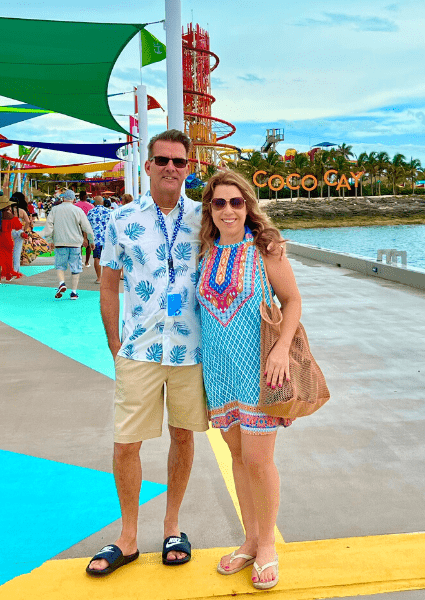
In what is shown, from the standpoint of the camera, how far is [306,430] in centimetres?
407

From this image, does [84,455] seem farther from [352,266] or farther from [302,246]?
[302,246]

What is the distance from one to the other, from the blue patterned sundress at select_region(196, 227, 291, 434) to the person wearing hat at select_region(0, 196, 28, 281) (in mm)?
9749

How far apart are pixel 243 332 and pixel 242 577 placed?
3.13 ft

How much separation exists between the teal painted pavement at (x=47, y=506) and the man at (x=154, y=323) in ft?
1.11

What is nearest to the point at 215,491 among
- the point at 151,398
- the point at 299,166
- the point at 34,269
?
the point at 151,398

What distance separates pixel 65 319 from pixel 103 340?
4.81 feet

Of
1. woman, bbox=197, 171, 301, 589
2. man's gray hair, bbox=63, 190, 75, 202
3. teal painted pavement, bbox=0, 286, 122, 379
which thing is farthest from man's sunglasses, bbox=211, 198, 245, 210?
man's gray hair, bbox=63, 190, 75, 202

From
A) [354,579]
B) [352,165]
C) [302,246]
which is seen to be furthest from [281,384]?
[352,165]

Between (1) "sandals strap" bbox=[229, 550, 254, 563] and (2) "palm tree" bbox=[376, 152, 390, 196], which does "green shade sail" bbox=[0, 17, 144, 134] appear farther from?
(2) "palm tree" bbox=[376, 152, 390, 196]

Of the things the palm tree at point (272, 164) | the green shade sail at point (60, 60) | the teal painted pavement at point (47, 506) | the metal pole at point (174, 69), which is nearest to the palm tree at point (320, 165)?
the palm tree at point (272, 164)

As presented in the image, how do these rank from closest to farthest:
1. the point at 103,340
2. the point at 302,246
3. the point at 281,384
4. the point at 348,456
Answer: the point at 281,384 < the point at 348,456 < the point at 103,340 < the point at 302,246

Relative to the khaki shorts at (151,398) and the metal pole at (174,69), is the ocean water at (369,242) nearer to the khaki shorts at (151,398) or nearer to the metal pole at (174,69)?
the metal pole at (174,69)

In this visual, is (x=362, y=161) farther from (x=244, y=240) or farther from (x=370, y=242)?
(x=244, y=240)

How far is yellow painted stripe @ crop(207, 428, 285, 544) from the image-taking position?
295 cm
